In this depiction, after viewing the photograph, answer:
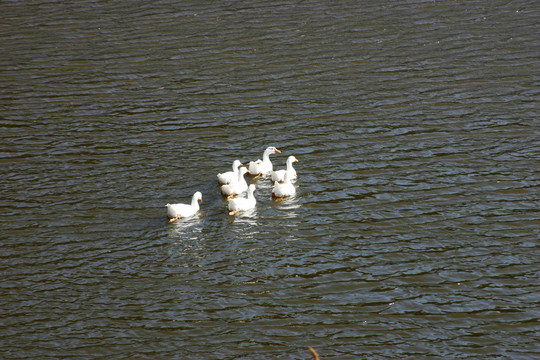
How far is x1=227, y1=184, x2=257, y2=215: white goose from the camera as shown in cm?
1510

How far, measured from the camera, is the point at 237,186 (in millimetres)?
16125

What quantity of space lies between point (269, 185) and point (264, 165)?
54cm

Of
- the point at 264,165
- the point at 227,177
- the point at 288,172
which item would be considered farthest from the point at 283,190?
the point at 264,165

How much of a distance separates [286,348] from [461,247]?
461cm

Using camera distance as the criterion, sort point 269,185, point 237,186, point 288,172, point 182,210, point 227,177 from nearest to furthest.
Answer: point 182,210
point 237,186
point 227,177
point 288,172
point 269,185

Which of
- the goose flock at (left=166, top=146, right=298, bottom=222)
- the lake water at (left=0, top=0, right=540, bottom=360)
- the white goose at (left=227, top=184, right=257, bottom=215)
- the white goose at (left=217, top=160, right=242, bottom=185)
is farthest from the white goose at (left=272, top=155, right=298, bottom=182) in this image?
the white goose at (left=227, top=184, right=257, bottom=215)

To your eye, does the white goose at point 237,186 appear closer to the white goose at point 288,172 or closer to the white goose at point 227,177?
the white goose at point 227,177

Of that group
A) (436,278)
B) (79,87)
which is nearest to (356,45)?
(79,87)

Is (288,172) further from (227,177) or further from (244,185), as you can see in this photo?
(227,177)

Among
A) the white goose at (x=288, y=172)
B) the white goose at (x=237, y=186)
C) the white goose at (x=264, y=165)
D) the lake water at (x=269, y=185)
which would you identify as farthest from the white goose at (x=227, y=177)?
the white goose at (x=288, y=172)

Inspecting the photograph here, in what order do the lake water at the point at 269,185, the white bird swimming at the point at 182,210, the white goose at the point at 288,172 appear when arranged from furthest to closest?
the white goose at the point at 288,172 → the white bird swimming at the point at 182,210 → the lake water at the point at 269,185

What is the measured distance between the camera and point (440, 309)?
38.1ft

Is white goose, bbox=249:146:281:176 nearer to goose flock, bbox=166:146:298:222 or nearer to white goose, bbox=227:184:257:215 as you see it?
goose flock, bbox=166:146:298:222

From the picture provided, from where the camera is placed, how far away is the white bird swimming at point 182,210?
579 inches
